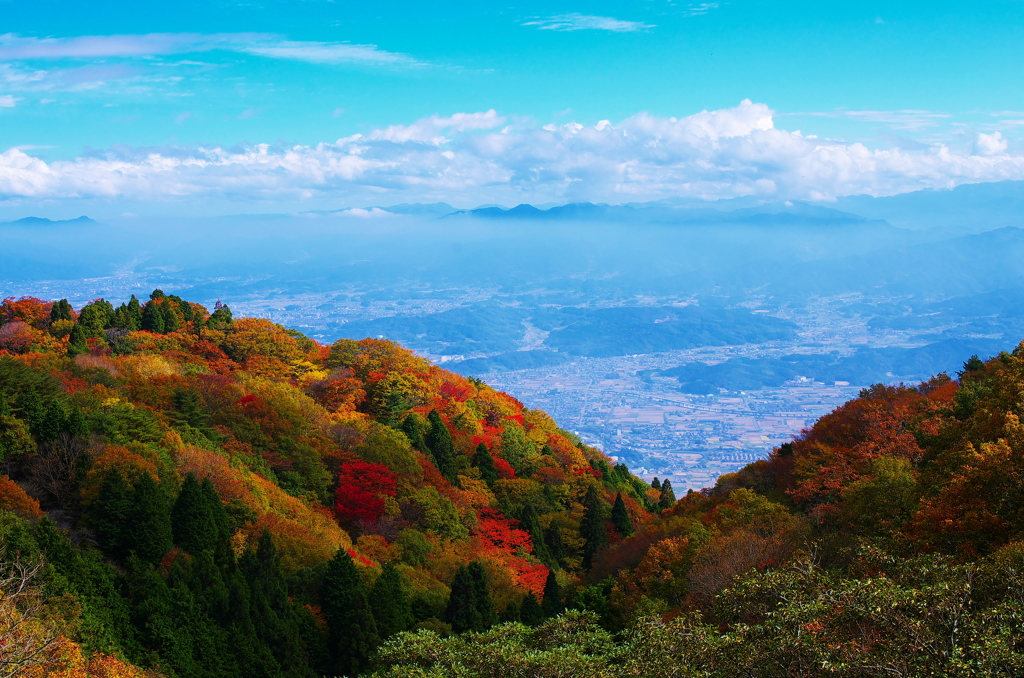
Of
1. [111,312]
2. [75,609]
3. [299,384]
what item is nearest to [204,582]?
[75,609]

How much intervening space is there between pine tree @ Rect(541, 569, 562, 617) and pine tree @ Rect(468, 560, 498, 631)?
9.35 ft

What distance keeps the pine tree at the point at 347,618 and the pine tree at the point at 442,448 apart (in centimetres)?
1926

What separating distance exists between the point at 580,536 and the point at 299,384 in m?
22.5

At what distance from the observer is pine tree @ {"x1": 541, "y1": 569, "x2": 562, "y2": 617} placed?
105 ft

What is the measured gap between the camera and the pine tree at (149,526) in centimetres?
2428

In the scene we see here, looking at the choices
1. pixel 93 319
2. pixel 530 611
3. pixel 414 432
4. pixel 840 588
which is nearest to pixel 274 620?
pixel 530 611

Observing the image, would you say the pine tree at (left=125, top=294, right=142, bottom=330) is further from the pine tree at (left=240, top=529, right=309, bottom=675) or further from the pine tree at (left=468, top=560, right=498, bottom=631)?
the pine tree at (left=468, top=560, right=498, bottom=631)

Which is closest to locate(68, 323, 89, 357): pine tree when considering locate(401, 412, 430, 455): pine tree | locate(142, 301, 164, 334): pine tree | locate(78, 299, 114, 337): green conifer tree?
locate(78, 299, 114, 337): green conifer tree

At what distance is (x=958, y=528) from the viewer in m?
16.2

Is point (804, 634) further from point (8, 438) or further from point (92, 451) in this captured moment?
point (8, 438)

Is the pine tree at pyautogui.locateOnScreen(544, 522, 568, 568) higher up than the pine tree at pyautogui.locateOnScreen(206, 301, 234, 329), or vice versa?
the pine tree at pyautogui.locateOnScreen(206, 301, 234, 329)

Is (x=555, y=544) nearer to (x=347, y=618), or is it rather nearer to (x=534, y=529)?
(x=534, y=529)

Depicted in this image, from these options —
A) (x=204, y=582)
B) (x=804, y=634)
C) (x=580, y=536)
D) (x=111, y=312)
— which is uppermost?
(x=111, y=312)

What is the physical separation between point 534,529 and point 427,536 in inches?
296
